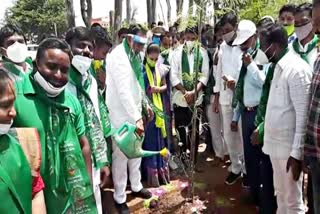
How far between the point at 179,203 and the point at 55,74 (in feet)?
8.84

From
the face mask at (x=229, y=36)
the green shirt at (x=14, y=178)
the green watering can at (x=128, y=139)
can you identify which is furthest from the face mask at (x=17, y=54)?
the face mask at (x=229, y=36)

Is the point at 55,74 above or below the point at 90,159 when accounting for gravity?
above

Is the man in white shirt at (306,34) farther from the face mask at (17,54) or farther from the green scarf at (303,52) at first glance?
the face mask at (17,54)

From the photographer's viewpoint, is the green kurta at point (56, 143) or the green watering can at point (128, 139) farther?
the green watering can at point (128, 139)

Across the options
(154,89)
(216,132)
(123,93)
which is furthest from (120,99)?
(216,132)

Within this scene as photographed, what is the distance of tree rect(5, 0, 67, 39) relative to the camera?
44844mm

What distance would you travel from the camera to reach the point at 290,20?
465cm

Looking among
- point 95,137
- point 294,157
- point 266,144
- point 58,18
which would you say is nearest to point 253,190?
point 266,144

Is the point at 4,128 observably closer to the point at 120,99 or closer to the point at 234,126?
the point at 120,99

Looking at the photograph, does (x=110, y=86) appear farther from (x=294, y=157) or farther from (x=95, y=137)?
(x=294, y=157)

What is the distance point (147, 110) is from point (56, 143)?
2.42m

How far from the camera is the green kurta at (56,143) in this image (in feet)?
6.97

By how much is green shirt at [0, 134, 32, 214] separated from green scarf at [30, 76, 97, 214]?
34cm

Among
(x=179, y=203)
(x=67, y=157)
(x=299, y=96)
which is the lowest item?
(x=179, y=203)
